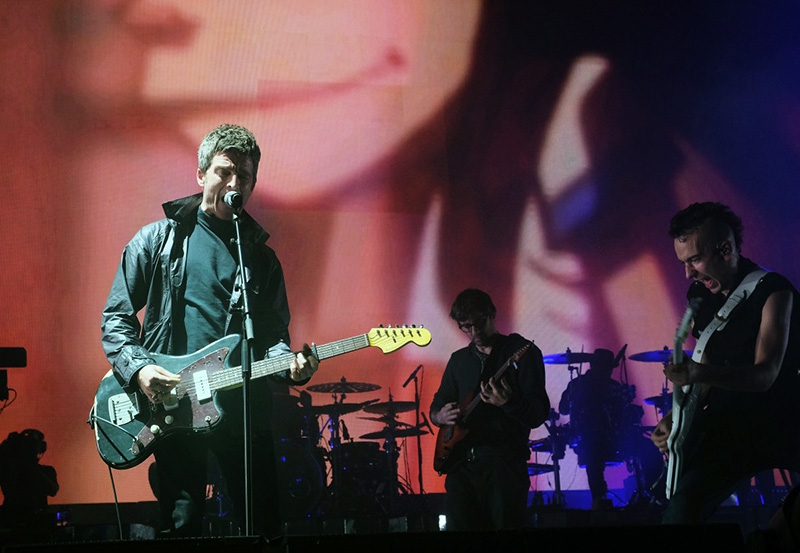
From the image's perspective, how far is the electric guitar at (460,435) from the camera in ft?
15.9

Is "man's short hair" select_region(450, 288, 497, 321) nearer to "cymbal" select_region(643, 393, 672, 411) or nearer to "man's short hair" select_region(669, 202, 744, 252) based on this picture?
"man's short hair" select_region(669, 202, 744, 252)

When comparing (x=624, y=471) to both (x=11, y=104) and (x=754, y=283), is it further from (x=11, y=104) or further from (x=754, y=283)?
(x=11, y=104)

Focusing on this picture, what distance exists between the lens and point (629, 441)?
784 cm

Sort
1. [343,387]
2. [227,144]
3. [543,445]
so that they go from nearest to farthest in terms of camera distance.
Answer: [227,144], [343,387], [543,445]

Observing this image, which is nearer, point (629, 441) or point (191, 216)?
point (191, 216)

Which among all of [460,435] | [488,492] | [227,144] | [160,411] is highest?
[227,144]

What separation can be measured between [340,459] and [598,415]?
2.37 meters

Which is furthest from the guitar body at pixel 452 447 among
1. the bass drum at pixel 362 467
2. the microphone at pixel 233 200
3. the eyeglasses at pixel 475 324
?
the bass drum at pixel 362 467

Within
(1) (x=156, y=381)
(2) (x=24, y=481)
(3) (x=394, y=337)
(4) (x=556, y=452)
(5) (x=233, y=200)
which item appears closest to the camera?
(5) (x=233, y=200)

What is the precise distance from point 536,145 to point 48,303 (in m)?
4.31

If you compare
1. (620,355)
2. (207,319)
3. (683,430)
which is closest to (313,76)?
(620,355)

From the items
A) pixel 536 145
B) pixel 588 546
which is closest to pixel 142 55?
pixel 536 145

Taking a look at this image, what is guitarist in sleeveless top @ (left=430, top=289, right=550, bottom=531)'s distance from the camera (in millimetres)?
4633

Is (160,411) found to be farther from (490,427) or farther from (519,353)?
(519,353)
